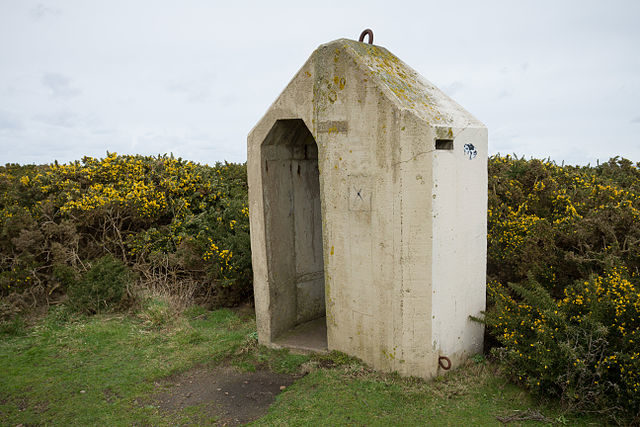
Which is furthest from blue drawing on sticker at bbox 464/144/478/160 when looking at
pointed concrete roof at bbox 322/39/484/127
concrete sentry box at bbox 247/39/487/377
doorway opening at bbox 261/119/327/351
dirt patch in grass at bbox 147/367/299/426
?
dirt patch in grass at bbox 147/367/299/426

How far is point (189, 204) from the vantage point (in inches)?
416

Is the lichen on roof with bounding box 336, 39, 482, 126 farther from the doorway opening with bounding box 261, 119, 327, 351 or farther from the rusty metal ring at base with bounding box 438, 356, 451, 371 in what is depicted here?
the rusty metal ring at base with bounding box 438, 356, 451, 371

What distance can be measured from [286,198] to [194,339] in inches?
95.7

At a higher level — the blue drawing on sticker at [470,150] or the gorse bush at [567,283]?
the blue drawing on sticker at [470,150]

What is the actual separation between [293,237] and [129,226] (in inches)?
200

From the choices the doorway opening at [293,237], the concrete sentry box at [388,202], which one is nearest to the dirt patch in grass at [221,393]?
the doorway opening at [293,237]

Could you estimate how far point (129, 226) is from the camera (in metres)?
10.1

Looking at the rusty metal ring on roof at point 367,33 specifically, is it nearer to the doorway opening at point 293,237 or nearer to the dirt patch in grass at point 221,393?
the doorway opening at point 293,237

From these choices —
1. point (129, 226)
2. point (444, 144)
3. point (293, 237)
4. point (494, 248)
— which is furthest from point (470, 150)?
point (129, 226)

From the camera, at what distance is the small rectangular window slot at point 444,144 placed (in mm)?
4910

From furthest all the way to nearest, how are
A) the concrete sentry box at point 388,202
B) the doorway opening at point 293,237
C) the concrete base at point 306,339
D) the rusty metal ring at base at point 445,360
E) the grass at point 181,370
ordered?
the doorway opening at point 293,237 < the concrete base at point 306,339 < the rusty metal ring at base at point 445,360 < the concrete sentry box at point 388,202 < the grass at point 181,370

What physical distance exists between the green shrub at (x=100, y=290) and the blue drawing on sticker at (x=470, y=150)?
19.9ft

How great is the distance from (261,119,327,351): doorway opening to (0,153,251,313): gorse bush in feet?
5.69

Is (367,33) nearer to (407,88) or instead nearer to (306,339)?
(407,88)
